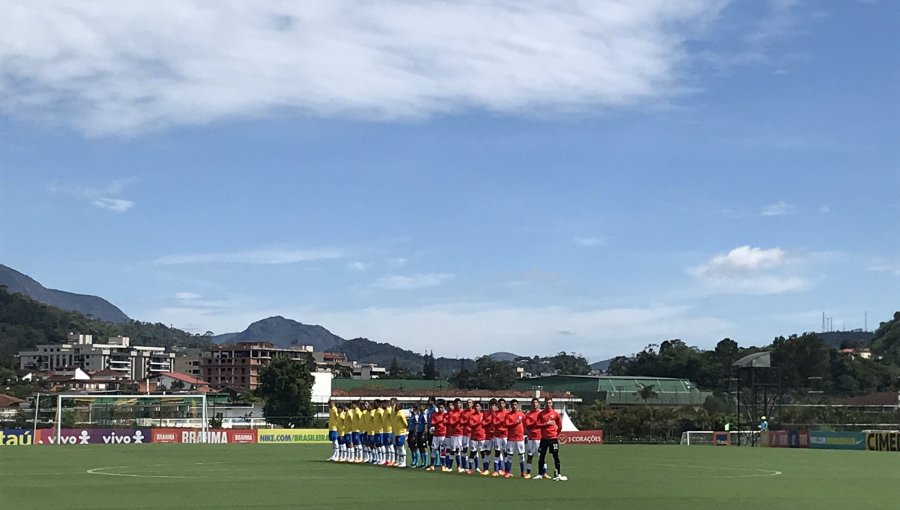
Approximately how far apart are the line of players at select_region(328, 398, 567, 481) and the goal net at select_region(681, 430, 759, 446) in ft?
113

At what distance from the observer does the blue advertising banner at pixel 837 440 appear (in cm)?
5891

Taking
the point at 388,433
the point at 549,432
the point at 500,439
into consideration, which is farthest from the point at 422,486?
the point at 388,433

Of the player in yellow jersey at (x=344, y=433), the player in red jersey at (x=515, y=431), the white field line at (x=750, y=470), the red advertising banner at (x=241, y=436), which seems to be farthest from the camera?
the red advertising banner at (x=241, y=436)

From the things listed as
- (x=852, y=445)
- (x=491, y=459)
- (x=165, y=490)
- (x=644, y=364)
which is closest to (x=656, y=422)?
(x=852, y=445)

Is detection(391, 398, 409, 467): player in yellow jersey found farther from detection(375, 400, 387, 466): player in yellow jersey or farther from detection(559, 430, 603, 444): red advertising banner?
detection(559, 430, 603, 444): red advertising banner

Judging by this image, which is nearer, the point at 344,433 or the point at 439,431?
the point at 439,431

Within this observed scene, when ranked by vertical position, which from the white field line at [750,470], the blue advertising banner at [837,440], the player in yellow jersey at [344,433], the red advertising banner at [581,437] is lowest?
the red advertising banner at [581,437]

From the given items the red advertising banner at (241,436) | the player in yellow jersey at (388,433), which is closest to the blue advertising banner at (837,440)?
the red advertising banner at (241,436)

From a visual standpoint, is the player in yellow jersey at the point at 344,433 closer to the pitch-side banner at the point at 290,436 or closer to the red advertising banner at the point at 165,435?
the pitch-side banner at the point at 290,436

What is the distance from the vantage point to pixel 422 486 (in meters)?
25.4

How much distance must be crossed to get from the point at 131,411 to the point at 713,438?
3794cm

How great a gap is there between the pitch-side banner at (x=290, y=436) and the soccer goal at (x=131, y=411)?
18.4ft

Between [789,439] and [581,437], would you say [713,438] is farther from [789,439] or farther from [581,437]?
[581,437]

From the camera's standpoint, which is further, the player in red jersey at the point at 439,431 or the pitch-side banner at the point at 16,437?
the pitch-side banner at the point at 16,437
